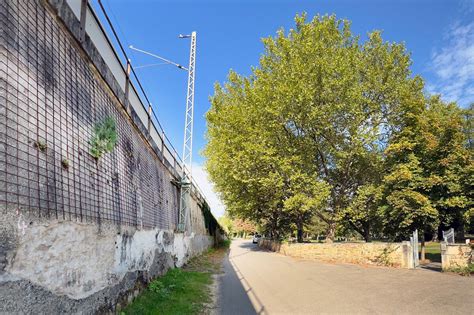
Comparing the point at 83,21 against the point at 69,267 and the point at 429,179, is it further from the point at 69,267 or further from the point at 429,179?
the point at 429,179

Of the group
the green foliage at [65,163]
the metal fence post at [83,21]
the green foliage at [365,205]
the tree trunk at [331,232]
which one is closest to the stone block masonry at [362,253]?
the tree trunk at [331,232]

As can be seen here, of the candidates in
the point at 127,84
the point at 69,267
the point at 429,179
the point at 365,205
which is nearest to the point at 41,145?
the point at 69,267

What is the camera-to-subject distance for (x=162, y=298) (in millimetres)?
8727

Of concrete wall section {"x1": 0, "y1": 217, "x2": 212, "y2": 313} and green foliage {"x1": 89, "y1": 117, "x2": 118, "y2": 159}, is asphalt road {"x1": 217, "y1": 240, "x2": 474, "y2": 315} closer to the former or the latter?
concrete wall section {"x1": 0, "y1": 217, "x2": 212, "y2": 313}

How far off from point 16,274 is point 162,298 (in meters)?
5.57

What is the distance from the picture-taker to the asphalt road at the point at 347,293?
8.20 m

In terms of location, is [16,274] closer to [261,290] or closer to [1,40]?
[1,40]

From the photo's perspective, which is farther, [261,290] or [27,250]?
[261,290]

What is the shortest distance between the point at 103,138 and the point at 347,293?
A: 7.94 meters

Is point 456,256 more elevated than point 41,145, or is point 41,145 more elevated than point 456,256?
point 41,145

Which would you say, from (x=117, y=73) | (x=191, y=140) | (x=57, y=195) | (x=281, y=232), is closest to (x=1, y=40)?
(x=57, y=195)

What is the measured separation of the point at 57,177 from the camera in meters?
4.82

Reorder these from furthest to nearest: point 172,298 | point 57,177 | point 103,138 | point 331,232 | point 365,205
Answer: point 331,232
point 365,205
point 172,298
point 103,138
point 57,177

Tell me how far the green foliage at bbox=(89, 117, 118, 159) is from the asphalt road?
4662 mm
